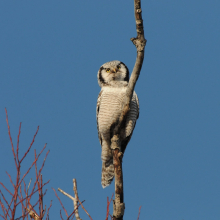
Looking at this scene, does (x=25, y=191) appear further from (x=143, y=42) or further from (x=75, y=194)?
(x=143, y=42)

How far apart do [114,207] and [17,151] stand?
1671 mm

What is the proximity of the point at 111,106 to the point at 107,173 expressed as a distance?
1382 mm

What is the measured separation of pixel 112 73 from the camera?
245 inches

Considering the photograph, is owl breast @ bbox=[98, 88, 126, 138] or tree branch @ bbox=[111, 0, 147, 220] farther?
owl breast @ bbox=[98, 88, 126, 138]

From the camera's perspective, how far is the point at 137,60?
444cm

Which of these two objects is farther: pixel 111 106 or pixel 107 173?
pixel 107 173

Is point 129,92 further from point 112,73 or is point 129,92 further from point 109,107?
point 112,73

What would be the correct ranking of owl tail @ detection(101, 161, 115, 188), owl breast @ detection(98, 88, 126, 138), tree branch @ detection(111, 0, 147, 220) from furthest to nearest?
owl tail @ detection(101, 161, 115, 188), owl breast @ detection(98, 88, 126, 138), tree branch @ detection(111, 0, 147, 220)

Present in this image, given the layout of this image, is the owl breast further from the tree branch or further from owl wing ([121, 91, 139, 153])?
the tree branch

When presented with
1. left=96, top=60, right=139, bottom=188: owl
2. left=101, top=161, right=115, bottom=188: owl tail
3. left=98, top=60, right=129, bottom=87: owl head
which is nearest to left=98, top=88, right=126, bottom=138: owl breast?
left=96, top=60, right=139, bottom=188: owl

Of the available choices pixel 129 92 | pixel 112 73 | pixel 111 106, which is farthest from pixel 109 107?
pixel 129 92

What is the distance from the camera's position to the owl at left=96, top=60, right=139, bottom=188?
6.02 metres

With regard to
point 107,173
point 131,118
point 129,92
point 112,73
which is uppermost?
point 112,73

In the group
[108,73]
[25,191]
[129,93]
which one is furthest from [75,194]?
[108,73]
